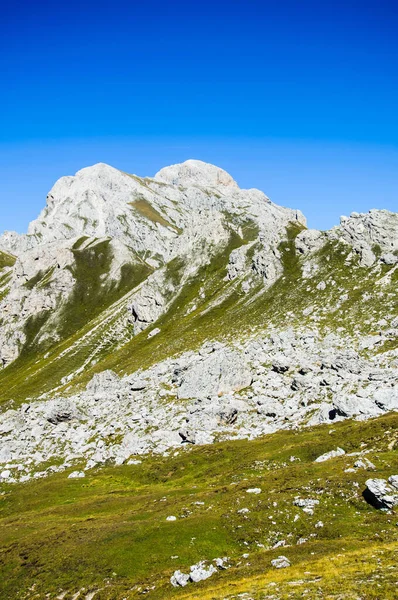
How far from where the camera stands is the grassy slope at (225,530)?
30.0m

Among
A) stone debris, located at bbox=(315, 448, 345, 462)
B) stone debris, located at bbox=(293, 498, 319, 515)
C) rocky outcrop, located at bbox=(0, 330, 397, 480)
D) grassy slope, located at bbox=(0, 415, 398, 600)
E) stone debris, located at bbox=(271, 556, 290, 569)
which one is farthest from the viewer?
rocky outcrop, located at bbox=(0, 330, 397, 480)

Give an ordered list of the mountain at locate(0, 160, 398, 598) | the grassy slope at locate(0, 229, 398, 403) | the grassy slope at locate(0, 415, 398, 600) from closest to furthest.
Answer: the grassy slope at locate(0, 415, 398, 600)
the mountain at locate(0, 160, 398, 598)
the grassy slope at locate(0, 229, 398, 403)

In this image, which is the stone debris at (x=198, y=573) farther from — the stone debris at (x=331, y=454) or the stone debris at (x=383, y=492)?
the stone debris at (x=331, y=454)

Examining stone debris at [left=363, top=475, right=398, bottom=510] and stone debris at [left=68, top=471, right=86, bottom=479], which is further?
stone debris at [left=68, top=471, right=86, bottom=479]

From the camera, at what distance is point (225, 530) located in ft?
135

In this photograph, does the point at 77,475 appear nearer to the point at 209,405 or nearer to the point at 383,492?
the point at 209,405

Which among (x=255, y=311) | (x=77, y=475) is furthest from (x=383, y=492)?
(x=255, y=311)

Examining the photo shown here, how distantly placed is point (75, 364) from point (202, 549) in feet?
450

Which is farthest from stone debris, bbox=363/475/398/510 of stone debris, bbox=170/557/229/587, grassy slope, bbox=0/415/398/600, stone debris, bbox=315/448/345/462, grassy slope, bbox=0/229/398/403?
grassy slope, bbox=0/229/398/403

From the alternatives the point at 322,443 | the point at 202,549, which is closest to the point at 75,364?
the point at 322,443

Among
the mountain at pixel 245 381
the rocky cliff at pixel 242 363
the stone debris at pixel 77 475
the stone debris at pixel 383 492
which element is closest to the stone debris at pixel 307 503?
the mountain at pixel 245 381

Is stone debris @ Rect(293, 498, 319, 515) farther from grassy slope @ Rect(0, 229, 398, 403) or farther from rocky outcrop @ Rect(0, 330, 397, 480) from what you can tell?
grassy slope @ Rect(0, 229, 398, 403)

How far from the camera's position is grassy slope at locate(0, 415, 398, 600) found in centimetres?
3005

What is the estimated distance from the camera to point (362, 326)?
101 metres
